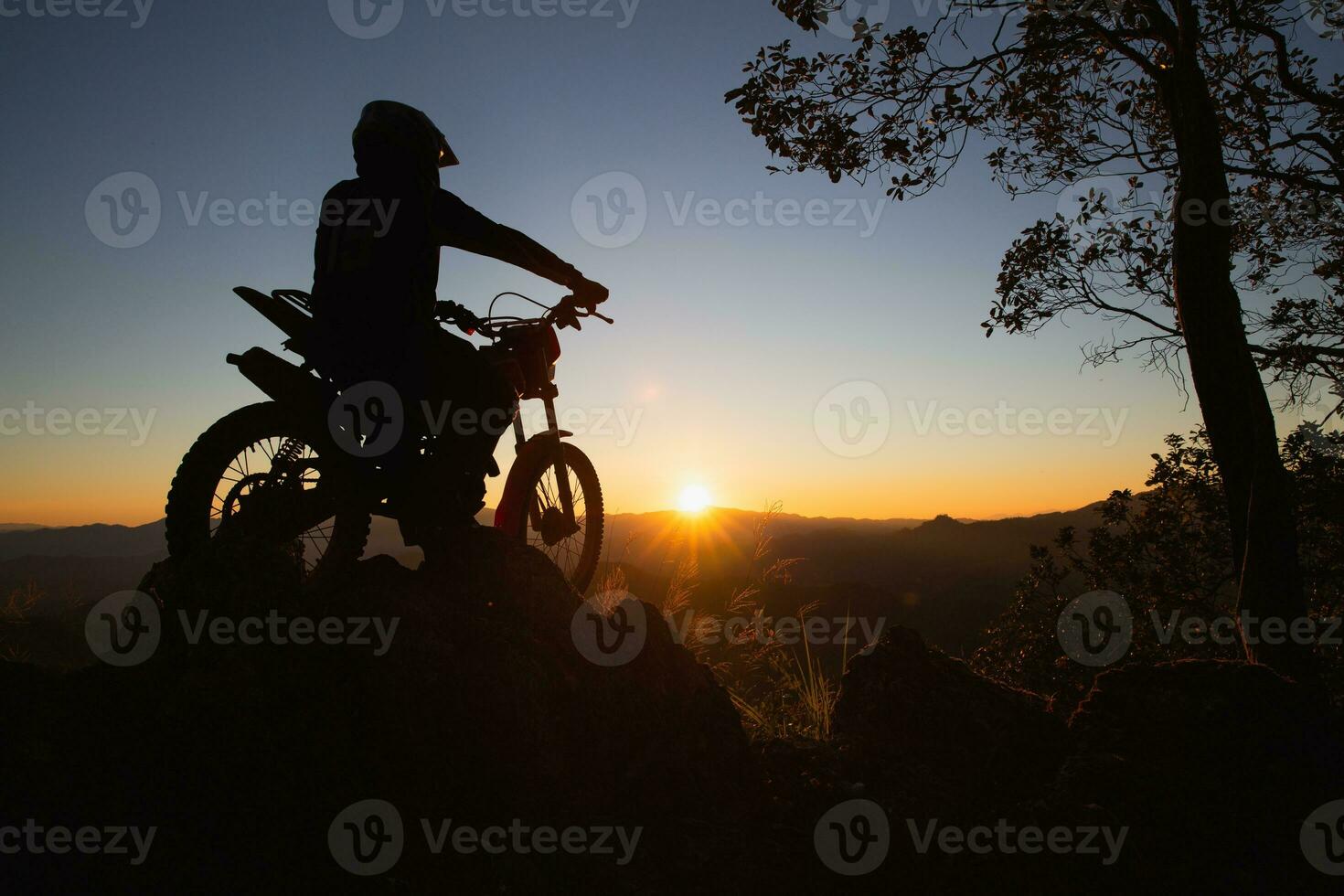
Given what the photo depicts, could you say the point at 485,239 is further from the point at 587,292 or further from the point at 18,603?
the point at 18,603

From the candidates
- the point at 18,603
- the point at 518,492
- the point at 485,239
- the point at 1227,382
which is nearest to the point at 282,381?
the point at 485,239

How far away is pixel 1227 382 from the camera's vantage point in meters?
4.94

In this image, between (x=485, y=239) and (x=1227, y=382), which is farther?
(x=1227, y=382)

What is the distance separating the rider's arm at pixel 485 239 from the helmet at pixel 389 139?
0.70 feet

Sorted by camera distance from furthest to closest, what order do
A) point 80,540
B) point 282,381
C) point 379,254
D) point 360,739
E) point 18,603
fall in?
1. point 80,540
2. point 18,603
3. point 379,254
4. point 282,381
5. point 360,739

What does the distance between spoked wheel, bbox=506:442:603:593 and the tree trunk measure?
170 inches

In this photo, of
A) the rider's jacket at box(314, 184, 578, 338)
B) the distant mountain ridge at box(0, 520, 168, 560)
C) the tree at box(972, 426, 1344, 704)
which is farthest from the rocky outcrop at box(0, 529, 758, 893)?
the distant mountain ridge at box(0, 520, 168, 560)

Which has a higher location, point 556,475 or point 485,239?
point 485,239

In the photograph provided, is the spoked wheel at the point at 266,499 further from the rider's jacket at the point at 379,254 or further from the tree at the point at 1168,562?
the tree at the point at 1168,562

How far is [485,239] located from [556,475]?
149 cm

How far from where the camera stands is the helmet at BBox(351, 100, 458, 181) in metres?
3.22

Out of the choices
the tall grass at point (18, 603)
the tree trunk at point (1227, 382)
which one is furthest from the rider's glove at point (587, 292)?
the tall grass at point (18, 603)

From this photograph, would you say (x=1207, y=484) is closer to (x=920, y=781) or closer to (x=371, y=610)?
(x=920, y=781)

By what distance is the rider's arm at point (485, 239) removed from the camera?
3359 millimetres
